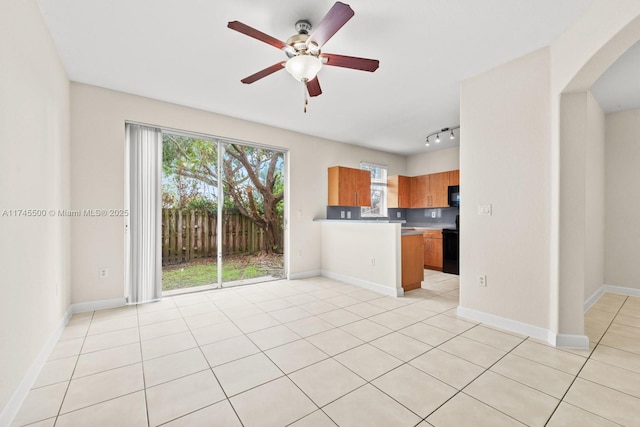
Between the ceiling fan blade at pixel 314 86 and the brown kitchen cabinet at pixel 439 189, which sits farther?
the brown kitchen cabinet at pixel 439 189

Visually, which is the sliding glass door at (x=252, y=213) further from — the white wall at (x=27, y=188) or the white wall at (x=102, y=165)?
the white wall at (x=27, y=188)

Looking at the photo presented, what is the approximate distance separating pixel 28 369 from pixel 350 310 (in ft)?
9.08

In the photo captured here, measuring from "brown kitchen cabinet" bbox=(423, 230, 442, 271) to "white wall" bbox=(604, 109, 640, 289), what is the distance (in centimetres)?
243

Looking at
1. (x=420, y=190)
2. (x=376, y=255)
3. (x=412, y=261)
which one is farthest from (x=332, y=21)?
(x=420, y=190)

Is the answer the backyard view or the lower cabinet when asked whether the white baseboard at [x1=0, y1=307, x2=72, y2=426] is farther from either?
the lower cabinet

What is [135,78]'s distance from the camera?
10.1ft

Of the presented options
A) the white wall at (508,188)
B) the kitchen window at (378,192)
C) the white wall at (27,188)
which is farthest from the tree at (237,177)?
the white wall at (508,188)

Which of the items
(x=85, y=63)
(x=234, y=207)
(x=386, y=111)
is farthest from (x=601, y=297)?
(x=85, y=63)

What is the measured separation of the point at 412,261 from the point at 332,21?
3.46 m

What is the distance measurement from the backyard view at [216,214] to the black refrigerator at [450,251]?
3317 mm

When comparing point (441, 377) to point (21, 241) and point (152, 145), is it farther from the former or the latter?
point (152, 145)

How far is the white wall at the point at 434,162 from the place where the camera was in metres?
6.16

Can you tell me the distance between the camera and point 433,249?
19.1 ft

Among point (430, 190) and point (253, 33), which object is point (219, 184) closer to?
point (253, 33)
